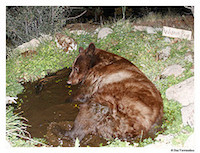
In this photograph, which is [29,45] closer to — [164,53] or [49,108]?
[49,108]

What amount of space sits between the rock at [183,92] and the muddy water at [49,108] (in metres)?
1.71

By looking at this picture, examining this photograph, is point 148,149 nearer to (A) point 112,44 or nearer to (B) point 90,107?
(B) point 90,107

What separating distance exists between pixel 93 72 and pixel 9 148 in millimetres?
1960

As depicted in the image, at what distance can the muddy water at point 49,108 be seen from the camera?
3234mm

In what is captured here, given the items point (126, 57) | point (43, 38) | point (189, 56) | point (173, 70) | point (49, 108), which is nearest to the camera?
point (49, 108)

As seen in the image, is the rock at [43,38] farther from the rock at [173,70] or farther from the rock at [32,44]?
the rock at [173,70]

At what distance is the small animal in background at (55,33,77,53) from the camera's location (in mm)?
6488

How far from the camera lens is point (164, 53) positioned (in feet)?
17.6

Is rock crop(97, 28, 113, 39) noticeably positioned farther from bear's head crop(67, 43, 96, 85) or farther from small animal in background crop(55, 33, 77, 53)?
bear's head crop(67, 43, 96, 85)

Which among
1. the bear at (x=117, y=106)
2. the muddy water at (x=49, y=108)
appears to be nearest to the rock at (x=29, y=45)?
the muddy water at (x=49, y=108)

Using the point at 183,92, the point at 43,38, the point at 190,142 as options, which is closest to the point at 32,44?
the point at 43,38

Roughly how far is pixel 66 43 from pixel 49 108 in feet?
10.3

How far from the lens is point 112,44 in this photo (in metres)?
6.47

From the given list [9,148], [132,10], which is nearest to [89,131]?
[9,148]
